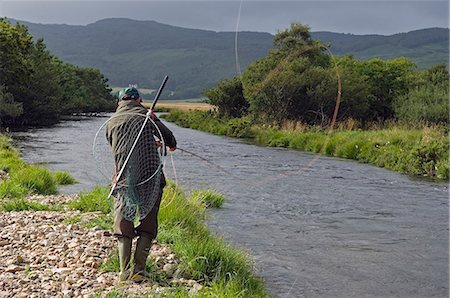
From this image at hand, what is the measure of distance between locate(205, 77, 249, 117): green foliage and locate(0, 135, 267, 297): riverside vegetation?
3265 cm

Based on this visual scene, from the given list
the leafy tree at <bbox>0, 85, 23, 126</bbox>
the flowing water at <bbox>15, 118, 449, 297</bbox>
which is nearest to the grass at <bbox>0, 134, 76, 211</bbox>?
the flowing water at <bbox>15, 118, 449, 297</bbox>

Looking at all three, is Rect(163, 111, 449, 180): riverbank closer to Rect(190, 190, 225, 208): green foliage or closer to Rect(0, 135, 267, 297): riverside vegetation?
Rect(190, 190, 225, 208): green foliage

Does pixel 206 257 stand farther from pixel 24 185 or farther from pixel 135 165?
pixel 24 185

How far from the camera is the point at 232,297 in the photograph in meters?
5.52

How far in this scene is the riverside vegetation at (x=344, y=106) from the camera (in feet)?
74.7

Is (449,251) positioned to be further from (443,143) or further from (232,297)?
(443,143)

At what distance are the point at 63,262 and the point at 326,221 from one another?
614 centimetres

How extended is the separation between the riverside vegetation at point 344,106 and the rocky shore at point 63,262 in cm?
1406

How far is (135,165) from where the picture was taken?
622 cm

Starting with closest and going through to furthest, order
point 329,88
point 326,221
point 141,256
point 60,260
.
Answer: point 141,256 → point 60,260 → point 326,221 → point 329,88

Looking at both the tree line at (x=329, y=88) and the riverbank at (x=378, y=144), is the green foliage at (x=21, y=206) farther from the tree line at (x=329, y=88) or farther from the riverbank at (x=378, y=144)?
the tree line at (x=329, y=88)

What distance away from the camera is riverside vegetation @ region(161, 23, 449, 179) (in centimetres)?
2278

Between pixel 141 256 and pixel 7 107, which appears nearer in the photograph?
pixel 141 256

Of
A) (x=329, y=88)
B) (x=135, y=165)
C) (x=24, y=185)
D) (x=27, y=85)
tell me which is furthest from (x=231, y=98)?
(x=135, y=165)
